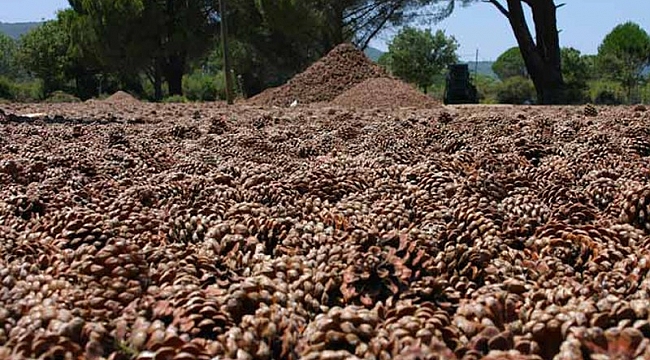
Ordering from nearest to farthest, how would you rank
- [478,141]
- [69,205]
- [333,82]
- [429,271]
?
[429,271] → [69,205] → [478,141] → [333,82]

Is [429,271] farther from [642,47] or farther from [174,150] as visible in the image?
[642,47]

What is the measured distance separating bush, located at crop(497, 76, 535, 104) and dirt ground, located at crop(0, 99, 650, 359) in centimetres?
2360

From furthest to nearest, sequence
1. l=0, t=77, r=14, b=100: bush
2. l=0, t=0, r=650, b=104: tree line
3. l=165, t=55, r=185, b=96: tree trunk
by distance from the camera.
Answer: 1. l=0, t=77, r=14, b=100: bush
2. l=165, t=55, r=185, b=96: tree trunk
3. l=0, t=0, r=650, b=104: tree line

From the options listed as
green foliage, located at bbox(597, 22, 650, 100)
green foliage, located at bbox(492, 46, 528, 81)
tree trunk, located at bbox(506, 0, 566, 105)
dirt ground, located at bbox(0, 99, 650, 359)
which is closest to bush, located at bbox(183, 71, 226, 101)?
tree trunk, located at bbox(506, 0, 566, 105)

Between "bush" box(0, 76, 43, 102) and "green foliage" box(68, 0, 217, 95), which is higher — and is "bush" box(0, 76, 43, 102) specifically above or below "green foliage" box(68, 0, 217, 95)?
below

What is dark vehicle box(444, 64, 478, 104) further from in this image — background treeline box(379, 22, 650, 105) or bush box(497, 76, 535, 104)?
background treeline box(379, 22, 650, 105)

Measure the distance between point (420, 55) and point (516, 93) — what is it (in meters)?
20.0

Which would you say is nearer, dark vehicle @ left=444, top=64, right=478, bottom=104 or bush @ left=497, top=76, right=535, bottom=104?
dark vehicle @ left=444, top=64, right=478, bottom=104

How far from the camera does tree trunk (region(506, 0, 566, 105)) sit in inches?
730

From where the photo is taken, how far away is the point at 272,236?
186cm

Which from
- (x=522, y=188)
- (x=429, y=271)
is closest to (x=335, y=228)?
(x=429, y=271)

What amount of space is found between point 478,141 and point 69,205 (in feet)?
6.94

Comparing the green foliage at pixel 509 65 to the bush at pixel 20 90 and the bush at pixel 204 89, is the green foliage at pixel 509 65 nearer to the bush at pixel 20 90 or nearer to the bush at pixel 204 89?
the bush at pixel 204 89

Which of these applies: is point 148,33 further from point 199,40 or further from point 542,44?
point 542,44
